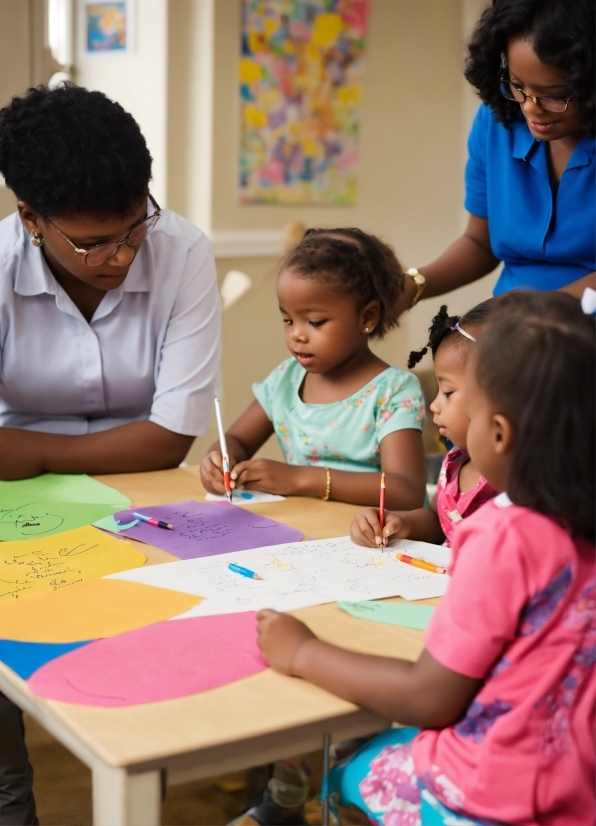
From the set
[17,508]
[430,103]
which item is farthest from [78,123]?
[430,103]

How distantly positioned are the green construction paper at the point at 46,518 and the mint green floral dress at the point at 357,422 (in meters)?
0.42

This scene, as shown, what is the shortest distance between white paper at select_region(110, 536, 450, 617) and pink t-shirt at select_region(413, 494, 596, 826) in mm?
314

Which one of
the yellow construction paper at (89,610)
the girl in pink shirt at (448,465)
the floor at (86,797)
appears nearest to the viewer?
the yellow construction paper at (89,610)

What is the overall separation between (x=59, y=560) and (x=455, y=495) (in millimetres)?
624

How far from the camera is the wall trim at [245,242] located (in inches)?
154

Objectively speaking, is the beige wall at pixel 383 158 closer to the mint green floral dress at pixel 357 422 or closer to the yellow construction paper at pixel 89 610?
the mint green floral dress at pixel 357 422

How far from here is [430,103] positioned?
4.54 meters

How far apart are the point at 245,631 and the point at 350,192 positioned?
11.4 ft

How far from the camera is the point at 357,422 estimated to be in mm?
1854

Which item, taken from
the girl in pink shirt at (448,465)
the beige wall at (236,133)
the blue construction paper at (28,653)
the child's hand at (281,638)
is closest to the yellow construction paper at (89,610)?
the blue construction paper at (28,653)

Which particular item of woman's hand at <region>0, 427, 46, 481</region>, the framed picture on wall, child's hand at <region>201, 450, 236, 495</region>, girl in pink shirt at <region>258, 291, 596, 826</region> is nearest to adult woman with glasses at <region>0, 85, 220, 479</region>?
woman's hand at <region>0, 427, 46, 481</region>

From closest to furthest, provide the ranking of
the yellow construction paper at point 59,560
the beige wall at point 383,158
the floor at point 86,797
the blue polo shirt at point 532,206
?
1. the yellow construction paper at point 59,560
2. the blue polo shirt at point 532,206
3. the floor at point 86,797
4. the beige wall at point 383,158

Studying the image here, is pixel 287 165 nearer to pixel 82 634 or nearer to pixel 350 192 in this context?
pixel 350 192

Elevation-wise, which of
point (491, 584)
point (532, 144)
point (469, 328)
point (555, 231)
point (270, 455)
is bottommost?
point (270, 455)
